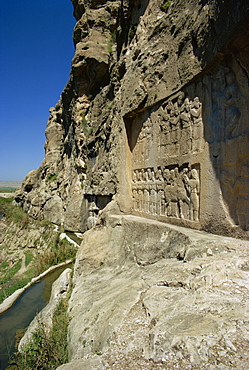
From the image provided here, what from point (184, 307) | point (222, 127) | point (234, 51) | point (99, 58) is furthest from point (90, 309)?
point (99, 58)

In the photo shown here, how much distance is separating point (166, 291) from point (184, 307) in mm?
652

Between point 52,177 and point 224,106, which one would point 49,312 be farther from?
point 52,177

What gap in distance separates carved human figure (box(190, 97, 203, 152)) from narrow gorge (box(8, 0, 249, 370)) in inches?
1.1

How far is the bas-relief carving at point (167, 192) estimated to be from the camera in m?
5.80

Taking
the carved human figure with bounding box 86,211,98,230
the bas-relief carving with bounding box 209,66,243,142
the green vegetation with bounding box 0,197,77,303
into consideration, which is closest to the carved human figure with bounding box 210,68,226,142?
the bas-relief carving with bounding box 209,66,243,142

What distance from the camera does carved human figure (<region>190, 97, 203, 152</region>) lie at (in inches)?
221

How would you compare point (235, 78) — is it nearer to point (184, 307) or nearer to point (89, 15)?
point (184, 307)

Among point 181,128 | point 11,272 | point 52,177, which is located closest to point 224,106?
point 181,128

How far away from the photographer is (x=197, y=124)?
569 cm

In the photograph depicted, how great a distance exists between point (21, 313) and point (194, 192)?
6.62 m

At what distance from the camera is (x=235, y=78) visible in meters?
4.81

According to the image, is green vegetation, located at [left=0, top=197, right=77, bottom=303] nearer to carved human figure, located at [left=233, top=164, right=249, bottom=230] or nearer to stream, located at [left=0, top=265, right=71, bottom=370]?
stream, located at [left=0, top=265, right=71, bottom=370]

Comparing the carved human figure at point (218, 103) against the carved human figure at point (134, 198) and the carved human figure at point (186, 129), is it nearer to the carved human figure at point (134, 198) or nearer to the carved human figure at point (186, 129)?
the carved human figure at point (186, 129)

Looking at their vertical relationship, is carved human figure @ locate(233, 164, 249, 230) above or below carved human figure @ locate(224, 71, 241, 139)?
below
